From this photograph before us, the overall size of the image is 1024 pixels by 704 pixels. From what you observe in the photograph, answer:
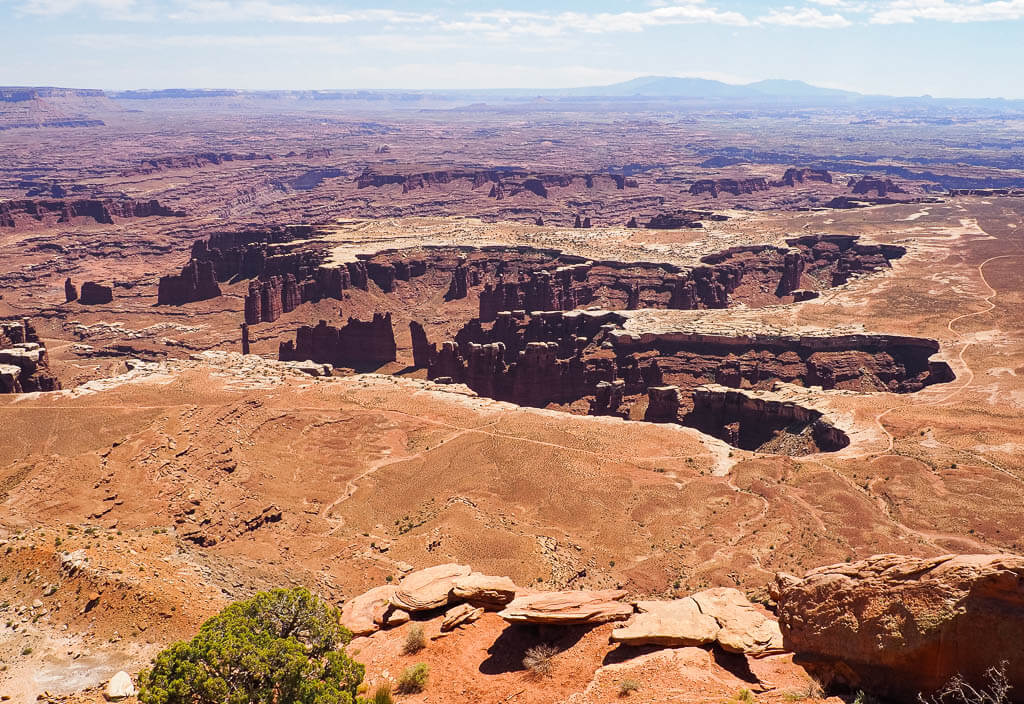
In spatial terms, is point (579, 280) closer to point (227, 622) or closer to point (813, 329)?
point (813, 329)

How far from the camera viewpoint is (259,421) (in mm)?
50125

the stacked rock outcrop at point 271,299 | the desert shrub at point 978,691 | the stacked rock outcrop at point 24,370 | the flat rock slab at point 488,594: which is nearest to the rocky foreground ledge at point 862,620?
the desert shrub at point 978,691

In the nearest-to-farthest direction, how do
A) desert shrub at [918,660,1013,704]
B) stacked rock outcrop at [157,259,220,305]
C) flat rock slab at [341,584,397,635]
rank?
1. desert shrub at [918,660,1013,704]
2. flat rock slab at [341,584,397,635]
3. stacked rock outcrop at [157,259,220,305]

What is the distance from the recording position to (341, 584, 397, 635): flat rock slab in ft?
75.4

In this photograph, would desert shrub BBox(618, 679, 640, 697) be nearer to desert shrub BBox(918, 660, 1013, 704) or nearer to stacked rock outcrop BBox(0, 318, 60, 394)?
desert shrub BBox(918, 660, 1013, 704)

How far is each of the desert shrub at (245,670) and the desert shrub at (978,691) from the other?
1168cm

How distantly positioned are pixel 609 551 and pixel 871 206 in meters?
163

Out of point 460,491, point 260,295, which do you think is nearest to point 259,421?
point 460,491

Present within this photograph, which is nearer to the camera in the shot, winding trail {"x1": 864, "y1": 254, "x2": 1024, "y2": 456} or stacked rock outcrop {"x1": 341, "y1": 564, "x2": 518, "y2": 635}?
stacked rock outcrop {"x1": 341, "y1": 564, "x2": 518, "y2": 635}

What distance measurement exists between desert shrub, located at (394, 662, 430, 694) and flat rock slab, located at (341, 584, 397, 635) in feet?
11.9

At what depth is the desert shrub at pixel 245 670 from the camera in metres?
16.5

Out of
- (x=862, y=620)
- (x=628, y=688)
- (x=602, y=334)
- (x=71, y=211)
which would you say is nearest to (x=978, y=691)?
(x=862, y=620)

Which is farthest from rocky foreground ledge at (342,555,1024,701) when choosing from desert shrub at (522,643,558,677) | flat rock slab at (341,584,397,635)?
flat rock slab at (341,584,397,635)

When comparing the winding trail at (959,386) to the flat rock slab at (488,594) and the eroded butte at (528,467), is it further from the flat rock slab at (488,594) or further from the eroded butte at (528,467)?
the flat rock slab at (488,594)
